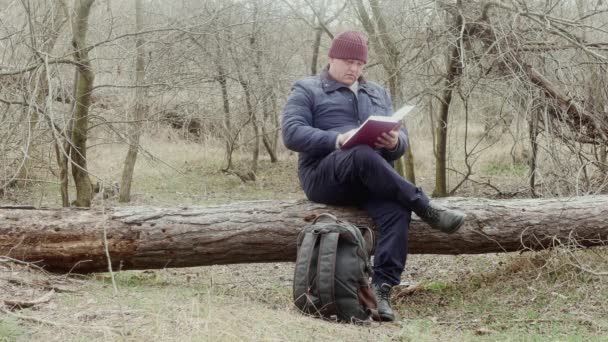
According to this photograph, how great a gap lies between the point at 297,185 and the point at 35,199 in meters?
5.37

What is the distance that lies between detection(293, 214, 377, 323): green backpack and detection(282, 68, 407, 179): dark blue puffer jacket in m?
0.83

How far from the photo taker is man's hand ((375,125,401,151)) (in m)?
4.78

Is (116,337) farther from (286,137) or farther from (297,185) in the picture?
(297,185)

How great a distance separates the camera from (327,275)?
4.26m

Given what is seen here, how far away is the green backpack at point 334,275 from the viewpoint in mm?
4262

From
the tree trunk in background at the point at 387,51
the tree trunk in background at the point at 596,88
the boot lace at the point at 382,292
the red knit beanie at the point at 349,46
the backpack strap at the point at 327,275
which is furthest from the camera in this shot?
the tree trunk in background at the point at 387,51

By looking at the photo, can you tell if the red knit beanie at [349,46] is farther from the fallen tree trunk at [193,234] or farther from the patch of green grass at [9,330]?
the patch of green grass at [9,330]

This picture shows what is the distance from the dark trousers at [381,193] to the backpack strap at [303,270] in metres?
0.59

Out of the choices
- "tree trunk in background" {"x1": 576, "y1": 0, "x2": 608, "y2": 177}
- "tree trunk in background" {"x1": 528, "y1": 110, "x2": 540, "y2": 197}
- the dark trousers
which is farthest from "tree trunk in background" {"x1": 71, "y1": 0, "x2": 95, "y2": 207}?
"tree trunk in background" {"x1": 576, "y1": 0, "x2": 608, "y2": 177}

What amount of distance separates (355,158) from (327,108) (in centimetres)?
62

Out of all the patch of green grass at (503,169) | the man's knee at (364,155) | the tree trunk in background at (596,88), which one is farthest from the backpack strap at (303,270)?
the patch of green grass at (503,169)

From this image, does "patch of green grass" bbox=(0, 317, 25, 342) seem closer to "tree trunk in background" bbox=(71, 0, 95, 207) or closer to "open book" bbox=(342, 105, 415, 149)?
"open book" bbox=(342, 105, 415, 149)

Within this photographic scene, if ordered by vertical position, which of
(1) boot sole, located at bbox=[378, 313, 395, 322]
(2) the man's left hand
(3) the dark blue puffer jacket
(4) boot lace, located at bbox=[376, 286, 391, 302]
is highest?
(3) the dark blue puffer jacket

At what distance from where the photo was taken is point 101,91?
9219 millimetres
